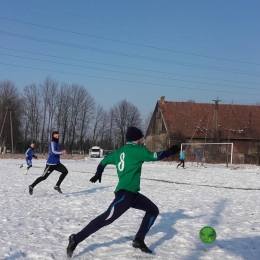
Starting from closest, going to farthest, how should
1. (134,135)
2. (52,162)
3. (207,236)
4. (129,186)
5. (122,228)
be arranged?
(129,186) < (134,135) < (207,236) < (122,228) < (52,162)

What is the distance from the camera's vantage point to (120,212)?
5621 mm

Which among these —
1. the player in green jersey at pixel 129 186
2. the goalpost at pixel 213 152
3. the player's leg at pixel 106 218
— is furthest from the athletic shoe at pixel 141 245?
the goalpost at pixel 213 152

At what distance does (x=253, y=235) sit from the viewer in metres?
7.18

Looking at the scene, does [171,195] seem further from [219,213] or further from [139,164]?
[139,164]

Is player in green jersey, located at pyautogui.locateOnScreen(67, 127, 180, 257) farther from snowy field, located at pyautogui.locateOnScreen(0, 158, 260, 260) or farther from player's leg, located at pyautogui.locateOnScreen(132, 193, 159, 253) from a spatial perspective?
snowy field, located at pyautogui.locateOnScreen(0, 158, 260, 260)

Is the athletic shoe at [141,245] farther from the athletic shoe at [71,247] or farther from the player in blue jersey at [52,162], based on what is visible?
the player in blue jersey at [52,162]

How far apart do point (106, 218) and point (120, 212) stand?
8.9 inches

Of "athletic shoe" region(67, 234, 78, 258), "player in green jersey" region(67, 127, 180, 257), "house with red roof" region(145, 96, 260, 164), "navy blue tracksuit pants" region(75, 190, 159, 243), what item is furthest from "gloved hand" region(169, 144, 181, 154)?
"house with red roof" region(145, 96, 260, 164)

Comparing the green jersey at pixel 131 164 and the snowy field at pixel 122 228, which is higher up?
the green jersey at pixel 131 164

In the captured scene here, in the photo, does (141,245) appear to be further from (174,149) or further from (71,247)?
(174,149)

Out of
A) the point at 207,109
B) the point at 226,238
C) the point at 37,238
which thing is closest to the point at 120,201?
the point at 37,238

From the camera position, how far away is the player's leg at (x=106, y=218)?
17.9 ft

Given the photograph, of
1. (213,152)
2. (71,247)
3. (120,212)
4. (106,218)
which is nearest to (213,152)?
(213,152)

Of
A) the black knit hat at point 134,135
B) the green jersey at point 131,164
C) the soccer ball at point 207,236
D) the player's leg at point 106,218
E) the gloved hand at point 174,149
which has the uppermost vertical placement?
the black knit hat at point 134,135
